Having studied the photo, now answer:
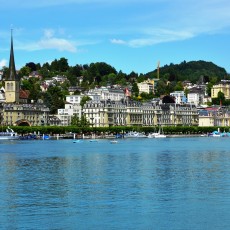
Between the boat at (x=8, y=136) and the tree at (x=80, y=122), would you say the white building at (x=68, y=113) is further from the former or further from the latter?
the boat at (x=8, y=136)

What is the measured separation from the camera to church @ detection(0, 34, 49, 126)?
450 ft

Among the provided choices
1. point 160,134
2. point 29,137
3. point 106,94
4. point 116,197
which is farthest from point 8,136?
point 116,197

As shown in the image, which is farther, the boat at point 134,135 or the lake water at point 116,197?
the boat at point 134,135

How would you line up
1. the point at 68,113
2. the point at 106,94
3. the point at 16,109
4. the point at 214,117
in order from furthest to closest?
the point at 214,117 → the point at 106,94 → the point at 68,113 → the point at 16,109

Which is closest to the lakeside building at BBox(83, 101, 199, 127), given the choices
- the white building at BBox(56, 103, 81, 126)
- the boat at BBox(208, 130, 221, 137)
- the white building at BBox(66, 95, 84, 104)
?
the white building at BBox(56, 103, 81, 126)

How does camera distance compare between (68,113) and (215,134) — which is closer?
(68,113)

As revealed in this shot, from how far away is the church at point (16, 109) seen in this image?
137100mm

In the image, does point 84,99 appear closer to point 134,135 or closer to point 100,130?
point 100,130

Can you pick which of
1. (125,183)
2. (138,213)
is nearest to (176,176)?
(125,183)

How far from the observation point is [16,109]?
138m

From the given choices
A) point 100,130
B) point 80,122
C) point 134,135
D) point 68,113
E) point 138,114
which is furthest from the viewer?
point 138,114

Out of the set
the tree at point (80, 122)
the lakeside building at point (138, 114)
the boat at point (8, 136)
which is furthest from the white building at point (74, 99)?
the boat at point (8, 136)

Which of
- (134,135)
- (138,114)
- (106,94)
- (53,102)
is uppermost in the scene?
(106,94)

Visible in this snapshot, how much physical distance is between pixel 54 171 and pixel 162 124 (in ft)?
403
